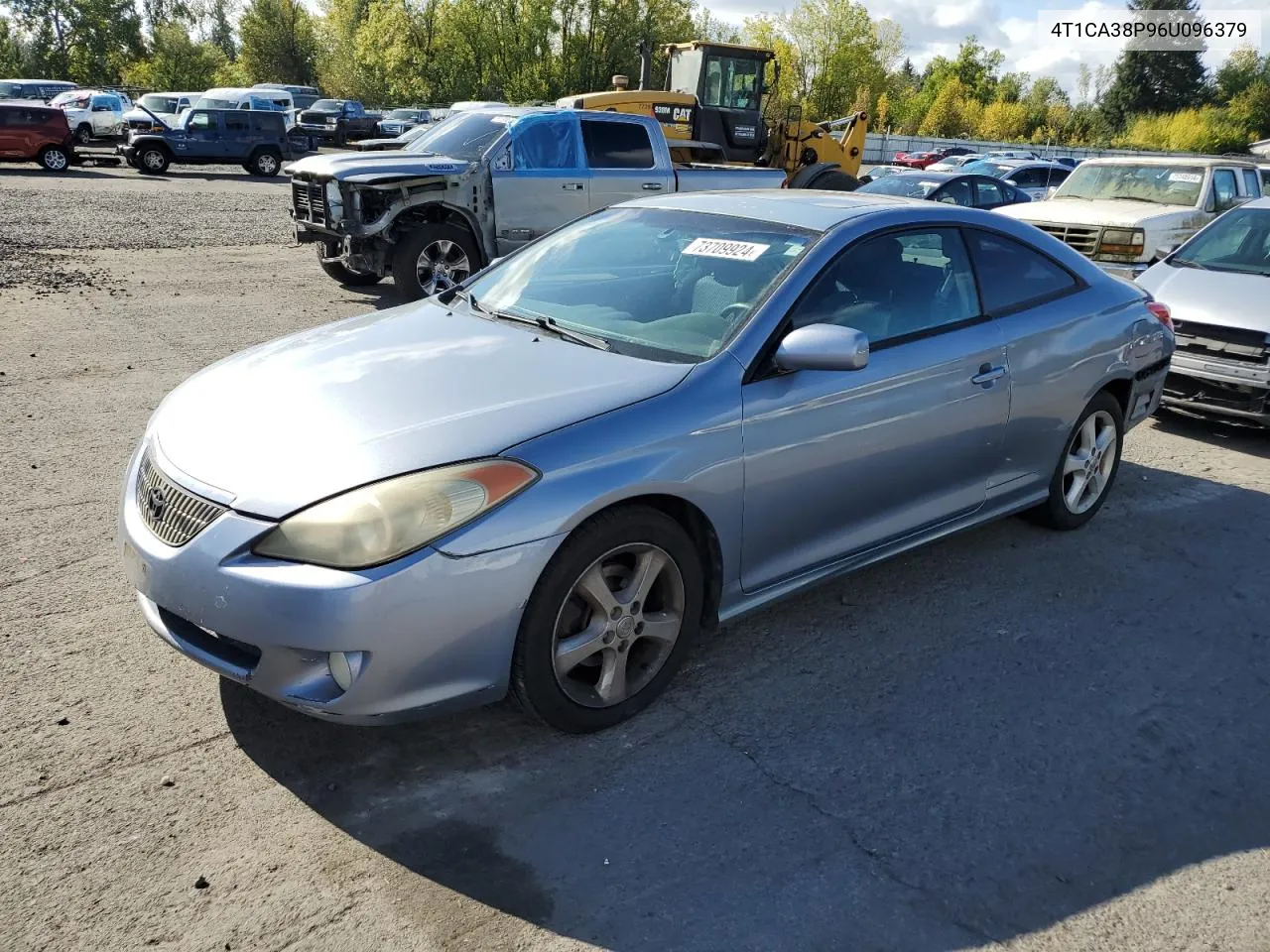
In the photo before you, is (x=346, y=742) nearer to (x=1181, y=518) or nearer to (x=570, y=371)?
(x=570, y=371)

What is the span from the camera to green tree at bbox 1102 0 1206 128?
71.6 m

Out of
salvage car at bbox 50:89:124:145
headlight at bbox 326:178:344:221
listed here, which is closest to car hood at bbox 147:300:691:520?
headlight at bbox 326:178:344:221

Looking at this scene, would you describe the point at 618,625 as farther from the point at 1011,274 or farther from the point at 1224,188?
the point at 1224,188

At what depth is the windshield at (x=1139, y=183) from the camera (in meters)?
11.5

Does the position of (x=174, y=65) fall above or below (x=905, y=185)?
above

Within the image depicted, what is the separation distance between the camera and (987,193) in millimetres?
15258

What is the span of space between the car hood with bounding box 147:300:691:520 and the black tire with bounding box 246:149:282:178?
27.9 meters

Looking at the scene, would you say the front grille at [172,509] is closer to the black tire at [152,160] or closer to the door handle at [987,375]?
the door handle at [987,375]

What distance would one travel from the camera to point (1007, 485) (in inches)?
179

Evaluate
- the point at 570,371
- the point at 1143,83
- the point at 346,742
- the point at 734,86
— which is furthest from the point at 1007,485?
the point at 1143,83

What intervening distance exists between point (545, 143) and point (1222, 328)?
6934 millimetres

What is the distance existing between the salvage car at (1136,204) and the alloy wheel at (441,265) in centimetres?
569

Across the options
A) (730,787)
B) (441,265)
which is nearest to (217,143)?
(441,265)

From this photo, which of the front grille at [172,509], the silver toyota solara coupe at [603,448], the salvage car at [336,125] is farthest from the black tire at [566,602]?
the salvage car at [336,125]
